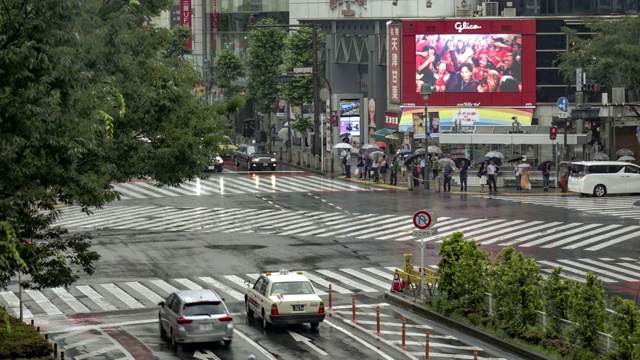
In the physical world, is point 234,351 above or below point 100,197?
below

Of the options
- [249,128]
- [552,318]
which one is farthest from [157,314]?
[249,128]

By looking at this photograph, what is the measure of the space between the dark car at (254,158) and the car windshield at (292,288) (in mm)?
46522

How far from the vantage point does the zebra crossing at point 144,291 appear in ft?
106

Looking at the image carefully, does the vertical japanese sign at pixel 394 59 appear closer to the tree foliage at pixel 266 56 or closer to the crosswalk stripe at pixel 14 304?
the tree foliage at pixel 266 56

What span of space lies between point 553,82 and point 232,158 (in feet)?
78.9

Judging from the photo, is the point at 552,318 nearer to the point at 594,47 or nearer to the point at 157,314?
the point at 157,314

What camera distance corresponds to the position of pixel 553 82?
3071 inches

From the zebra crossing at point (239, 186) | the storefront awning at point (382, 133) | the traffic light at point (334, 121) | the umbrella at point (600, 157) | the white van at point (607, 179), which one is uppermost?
the traffic light at point (334, 121)

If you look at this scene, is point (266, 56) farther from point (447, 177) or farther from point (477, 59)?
point (447, 177)

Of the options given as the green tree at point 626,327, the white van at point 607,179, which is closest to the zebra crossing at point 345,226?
the white van at point 607,179

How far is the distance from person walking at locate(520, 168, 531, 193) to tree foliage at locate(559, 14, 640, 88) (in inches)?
435

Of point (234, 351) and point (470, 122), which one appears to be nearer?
point (234, 351)

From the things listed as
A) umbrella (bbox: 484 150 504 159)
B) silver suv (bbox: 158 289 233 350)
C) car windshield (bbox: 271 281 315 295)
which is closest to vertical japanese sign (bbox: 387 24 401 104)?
umbrella (bbox: 484 150 504 159)

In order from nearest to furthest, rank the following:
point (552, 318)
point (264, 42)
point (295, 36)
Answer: point (552, 318), point (295, 36), point (264, 42)
